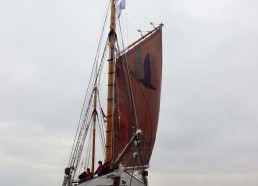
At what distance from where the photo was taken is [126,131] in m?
23.4

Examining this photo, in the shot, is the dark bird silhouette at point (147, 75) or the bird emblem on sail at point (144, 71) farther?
the dark bird silhouette at point (147, 75)

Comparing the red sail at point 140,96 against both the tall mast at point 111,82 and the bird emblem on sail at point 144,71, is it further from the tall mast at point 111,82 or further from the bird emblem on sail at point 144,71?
the tall mast at point 111,82

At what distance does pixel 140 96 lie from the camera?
25656mm

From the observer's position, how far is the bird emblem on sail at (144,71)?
85.8 feet

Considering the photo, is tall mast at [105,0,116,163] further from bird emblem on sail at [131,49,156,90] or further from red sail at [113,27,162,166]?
bird emblem on sail at [131,49,156,90]

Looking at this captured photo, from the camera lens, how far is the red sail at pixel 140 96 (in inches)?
909

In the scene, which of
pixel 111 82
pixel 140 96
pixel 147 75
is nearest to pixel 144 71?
pixel 147 75

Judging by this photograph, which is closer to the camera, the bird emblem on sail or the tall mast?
the tall mast

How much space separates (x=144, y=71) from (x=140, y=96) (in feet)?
6.22

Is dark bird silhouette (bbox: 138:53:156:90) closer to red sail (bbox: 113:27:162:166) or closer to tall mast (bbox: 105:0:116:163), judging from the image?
red sail (bbox: 113:27:162:166)

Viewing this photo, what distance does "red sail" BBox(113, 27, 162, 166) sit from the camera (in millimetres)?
23078

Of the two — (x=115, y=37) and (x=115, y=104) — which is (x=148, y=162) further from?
(x=115, y=37)

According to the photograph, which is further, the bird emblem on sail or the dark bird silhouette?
the dark bird silhouette

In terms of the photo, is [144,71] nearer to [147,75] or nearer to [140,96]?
[147,75]
